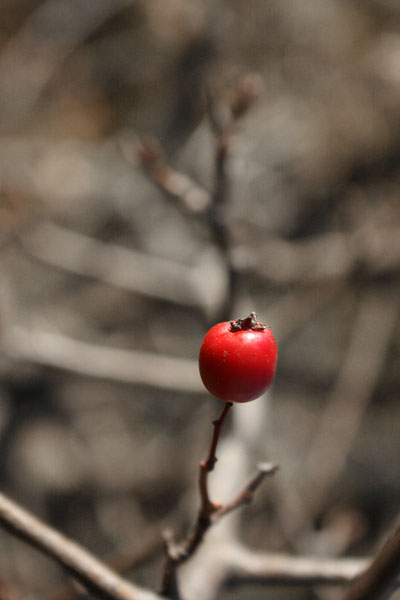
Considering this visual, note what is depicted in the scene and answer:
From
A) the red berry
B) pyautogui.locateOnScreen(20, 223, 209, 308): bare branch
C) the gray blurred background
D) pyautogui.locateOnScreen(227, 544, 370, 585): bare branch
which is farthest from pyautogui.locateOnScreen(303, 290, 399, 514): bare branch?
the red berry

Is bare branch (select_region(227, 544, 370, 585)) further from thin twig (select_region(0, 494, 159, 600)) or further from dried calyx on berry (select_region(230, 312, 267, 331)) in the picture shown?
dried calyx on berry (select_region(230, 312, 267, 331))

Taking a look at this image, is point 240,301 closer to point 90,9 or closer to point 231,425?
point 231,425

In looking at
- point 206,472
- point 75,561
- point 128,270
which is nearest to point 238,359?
point 206,472

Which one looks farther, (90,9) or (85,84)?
(85,84)

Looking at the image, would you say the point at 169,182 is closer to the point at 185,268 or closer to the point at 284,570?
the point at 284,570

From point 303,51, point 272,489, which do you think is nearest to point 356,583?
point 272,489
